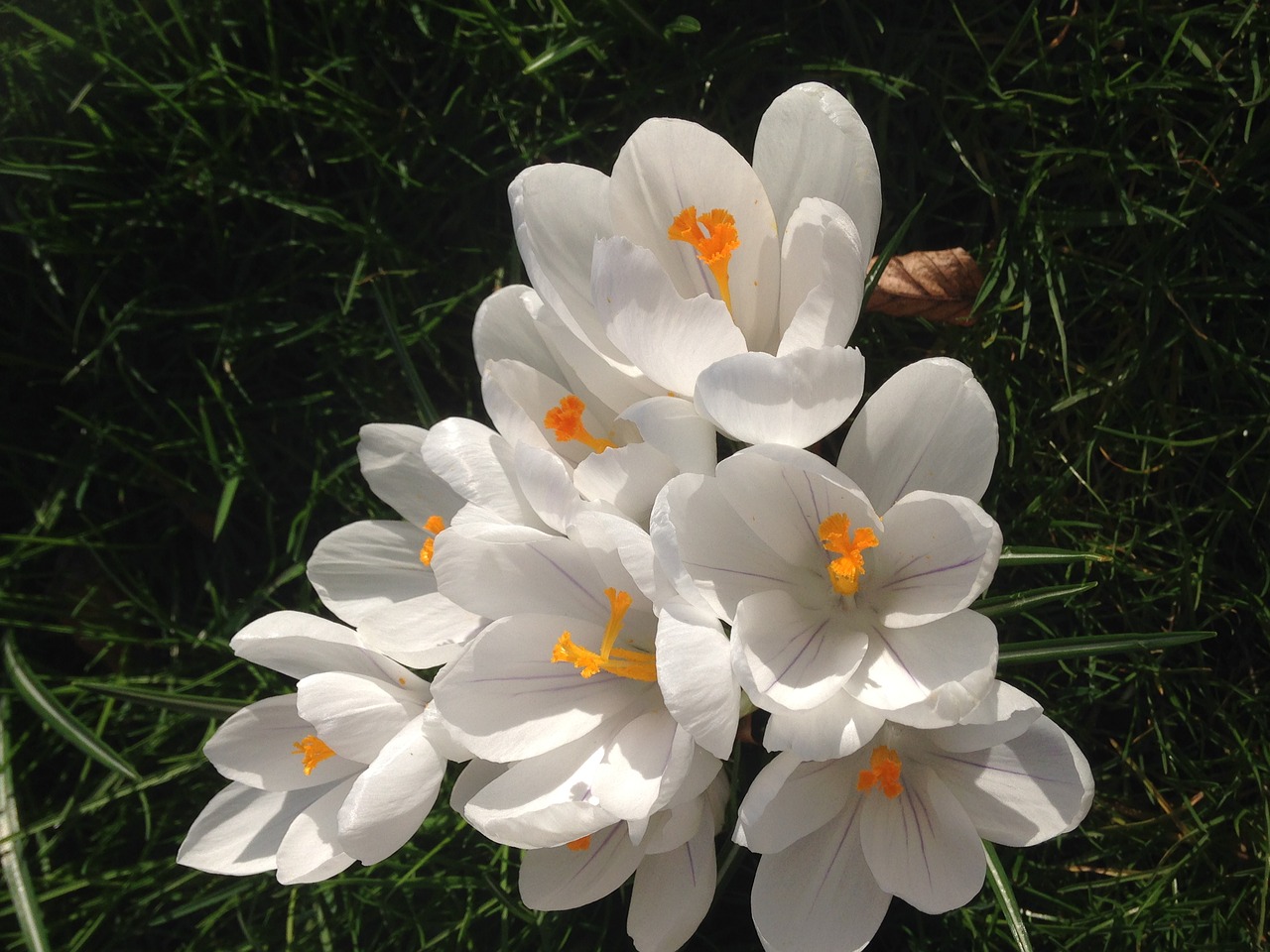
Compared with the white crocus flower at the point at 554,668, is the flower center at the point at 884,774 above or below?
below

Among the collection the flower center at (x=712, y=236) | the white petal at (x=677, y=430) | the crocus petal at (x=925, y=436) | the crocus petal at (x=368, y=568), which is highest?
the flower center at (x=712, y=236)

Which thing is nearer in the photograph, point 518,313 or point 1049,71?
point 518,313

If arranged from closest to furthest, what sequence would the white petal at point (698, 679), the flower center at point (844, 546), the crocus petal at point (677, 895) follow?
the white petal at point (698, 679) → the flower center at point (844, 546) → the crocus petal at point (677, 895)

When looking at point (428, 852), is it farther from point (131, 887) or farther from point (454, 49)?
point (454, 49)

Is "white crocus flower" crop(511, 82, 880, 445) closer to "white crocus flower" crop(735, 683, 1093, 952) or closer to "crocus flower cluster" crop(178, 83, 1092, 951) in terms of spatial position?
"crocus flower cluster" crop(178, 83, 1092, 951)

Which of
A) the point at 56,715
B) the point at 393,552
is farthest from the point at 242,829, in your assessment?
the point at 56,715

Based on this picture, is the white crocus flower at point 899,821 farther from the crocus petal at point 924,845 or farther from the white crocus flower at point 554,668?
the white crocus flower at point 554,668

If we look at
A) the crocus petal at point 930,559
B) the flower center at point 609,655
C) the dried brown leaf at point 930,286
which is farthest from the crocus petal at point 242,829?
the dried brown leaf at point 930,286

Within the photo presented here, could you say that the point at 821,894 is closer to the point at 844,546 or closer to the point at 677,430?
the point at 844,546

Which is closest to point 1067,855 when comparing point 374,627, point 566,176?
point 374,627
